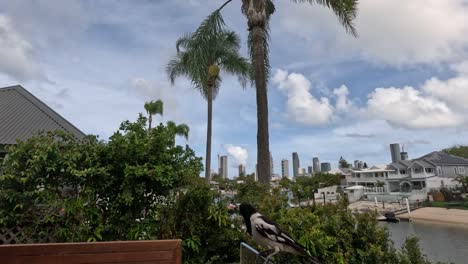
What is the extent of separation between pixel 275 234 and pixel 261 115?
537cm

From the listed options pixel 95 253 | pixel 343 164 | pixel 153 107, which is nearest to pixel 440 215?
pixel 153 107

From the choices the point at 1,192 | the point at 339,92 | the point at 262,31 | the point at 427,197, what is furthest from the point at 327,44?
the point at 427,197

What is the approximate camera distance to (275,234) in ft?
8.51

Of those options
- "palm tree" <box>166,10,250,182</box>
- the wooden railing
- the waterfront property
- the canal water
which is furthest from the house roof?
the wooden railing

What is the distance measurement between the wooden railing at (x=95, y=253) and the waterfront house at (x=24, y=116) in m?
8.33

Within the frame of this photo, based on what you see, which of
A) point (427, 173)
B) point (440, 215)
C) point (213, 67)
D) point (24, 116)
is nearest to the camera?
point (24, 116)

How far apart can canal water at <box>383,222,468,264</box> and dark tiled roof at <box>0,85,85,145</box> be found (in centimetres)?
1273

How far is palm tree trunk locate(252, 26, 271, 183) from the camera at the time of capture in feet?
24.3

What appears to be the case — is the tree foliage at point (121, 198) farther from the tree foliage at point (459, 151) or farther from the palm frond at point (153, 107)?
the tree foliage at point (459, 151)

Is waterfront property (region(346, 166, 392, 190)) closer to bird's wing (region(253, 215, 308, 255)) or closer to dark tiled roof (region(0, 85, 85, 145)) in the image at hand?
dark tiled roof (region(0, 85, 85, 145))

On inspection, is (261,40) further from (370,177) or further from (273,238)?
(370,177)

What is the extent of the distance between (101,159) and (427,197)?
1676 inches

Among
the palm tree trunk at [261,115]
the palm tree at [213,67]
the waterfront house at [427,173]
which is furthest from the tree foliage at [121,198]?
the waterfront house at [427,173]

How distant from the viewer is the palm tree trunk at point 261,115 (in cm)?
742
